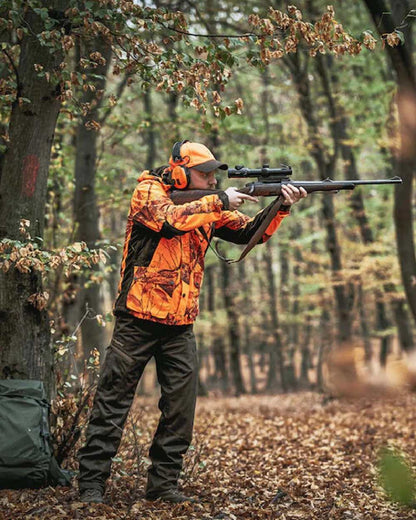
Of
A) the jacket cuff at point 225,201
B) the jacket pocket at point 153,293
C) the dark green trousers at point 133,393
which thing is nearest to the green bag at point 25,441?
the dark green trousers at point 133,393

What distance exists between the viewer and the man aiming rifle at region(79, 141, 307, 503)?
13.4 feet

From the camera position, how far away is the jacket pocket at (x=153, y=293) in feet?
13.4

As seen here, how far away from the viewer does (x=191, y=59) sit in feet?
15.6

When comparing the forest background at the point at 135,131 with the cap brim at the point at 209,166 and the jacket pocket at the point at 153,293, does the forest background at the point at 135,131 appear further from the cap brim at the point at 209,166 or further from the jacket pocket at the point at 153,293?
the cap brim at the point at 209,166

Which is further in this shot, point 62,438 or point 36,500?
point 62,438

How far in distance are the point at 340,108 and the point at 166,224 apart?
42.0ft

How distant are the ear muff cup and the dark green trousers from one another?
1.03 meters

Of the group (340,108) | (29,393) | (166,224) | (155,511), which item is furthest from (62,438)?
(340,108)

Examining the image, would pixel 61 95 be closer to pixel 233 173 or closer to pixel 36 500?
pixel 233 173

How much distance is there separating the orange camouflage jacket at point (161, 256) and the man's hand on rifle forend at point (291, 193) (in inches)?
20.5

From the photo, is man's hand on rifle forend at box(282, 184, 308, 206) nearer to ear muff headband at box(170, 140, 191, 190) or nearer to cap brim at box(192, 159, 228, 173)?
cap brim at box(192, 159, 228, 173)

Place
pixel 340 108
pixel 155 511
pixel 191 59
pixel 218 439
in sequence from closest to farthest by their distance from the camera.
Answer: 1. pixel 155 511
2. pixel 191 59
3. pixel 218 439
4. pixel 340 108

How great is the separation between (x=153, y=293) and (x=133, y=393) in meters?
0.75

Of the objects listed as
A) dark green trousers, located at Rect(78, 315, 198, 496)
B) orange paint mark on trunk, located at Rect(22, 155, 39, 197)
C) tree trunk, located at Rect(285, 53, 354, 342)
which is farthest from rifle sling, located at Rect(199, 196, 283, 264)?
tree trunk, located at Rect(285, 53, 354, 342)
